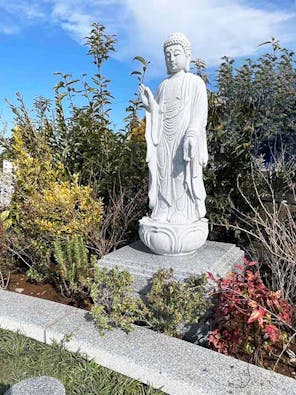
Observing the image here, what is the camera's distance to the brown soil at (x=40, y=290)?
10.6 feet

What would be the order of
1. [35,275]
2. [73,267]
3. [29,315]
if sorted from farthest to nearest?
[35,275]
[73,267]
[29,315]

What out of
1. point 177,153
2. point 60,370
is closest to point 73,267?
point 60,370

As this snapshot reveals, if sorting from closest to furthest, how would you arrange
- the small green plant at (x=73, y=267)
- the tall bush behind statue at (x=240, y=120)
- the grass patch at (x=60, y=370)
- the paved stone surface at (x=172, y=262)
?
1. the grass patch at (x=60, y=370)
2. the paved stone surface at (x=172, y=262)
3. the small green plant at (x=73, y=267)
4. the tall bush behind statue at (x=240, y=120)

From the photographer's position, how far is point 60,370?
2174 millimetres

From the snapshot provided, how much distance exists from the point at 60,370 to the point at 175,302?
879mm

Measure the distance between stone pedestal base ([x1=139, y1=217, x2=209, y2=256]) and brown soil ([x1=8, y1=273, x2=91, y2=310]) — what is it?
882 millimetres

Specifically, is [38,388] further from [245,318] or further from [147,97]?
[147,97]

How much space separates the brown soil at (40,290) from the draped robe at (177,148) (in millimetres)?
1105

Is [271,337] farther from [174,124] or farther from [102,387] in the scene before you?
[174,124]

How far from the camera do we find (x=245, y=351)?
7.57ft

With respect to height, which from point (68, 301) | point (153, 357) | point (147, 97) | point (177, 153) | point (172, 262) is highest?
point (147, 97)

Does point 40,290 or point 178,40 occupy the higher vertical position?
point 178,40

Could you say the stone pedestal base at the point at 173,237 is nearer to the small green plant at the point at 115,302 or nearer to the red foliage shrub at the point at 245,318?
the small green plant at the point at 115,302

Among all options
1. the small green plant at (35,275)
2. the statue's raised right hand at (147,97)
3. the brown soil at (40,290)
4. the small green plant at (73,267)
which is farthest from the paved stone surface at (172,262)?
the statue's raised right hand at (147,97)
